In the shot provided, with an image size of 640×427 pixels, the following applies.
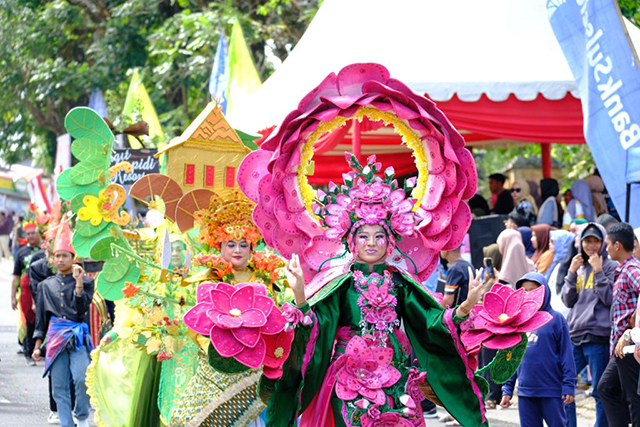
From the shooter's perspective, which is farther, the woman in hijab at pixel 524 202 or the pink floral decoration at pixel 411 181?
the woman in hijab at pixel 524 202

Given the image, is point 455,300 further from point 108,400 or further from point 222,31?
point 222,31

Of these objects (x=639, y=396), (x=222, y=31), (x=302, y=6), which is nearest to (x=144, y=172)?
(x=639, y=396)

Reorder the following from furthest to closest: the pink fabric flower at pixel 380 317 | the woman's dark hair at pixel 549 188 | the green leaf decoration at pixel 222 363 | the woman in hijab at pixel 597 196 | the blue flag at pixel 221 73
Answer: the blue flag at pixel 221 73 < the woman's dark hair at pixel 549 188 < the woman in hijab at pixel 597 196 < the pink fabric flower at pixel 380 317 < the green leaf decoration at pixel 222 363

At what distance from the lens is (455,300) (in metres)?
9.03

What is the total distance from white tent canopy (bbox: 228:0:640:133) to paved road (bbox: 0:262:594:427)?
3209 mm

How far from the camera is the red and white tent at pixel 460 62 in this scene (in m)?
10.8

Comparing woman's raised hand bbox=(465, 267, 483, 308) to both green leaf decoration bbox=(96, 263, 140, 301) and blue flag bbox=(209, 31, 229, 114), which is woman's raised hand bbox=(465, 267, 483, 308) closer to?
green leaf decoration bbox=(96, 263, 140, 301)

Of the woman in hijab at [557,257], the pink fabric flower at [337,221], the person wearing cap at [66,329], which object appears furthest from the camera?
the woman in hijab at [557,257]

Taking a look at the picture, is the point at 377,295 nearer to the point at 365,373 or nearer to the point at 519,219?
the point at 365,373

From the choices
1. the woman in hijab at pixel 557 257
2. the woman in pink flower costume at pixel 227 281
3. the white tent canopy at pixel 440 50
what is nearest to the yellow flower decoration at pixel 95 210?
the woman in pink flower costume at pixel 227 281

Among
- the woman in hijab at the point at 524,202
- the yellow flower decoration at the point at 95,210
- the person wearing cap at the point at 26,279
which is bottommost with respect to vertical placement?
the person wearing cap at the point at 26,279

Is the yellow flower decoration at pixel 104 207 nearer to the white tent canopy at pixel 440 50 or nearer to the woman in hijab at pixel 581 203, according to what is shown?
the white tent canopy at pixel 440 50

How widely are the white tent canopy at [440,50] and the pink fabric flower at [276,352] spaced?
600 centimetres

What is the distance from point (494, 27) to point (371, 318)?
6.82 m
